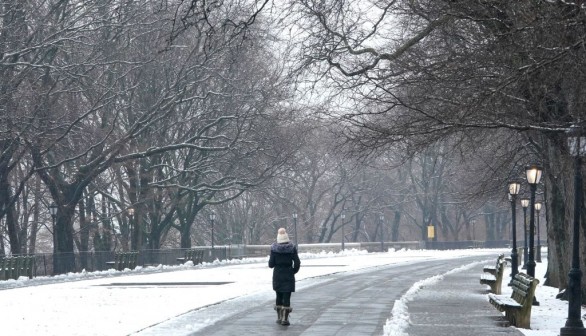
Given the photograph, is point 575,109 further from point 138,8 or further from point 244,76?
point 244,76

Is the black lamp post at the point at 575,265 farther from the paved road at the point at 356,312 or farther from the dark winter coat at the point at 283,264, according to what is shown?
the dark winter coat at the point at 283,264

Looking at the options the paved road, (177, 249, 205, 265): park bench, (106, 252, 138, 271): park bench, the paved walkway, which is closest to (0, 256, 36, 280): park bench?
(106, 252, 138, 271): park bench

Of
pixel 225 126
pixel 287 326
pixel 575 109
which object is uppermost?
pixel 225 126

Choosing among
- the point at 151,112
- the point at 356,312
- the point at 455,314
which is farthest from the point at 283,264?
the point at 151,112

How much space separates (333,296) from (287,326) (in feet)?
33.2

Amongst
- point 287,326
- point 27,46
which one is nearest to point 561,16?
point 287,326

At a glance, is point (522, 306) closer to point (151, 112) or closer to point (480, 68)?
point (480, 68)

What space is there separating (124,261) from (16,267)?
11.5 metres

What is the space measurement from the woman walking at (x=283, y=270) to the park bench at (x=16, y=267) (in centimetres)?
2801

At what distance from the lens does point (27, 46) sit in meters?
50.2

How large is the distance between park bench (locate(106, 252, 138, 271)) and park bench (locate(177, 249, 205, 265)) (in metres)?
7.53

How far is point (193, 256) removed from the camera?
7125cm

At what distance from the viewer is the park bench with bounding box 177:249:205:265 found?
70463mm

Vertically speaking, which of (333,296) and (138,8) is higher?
(138,8)
